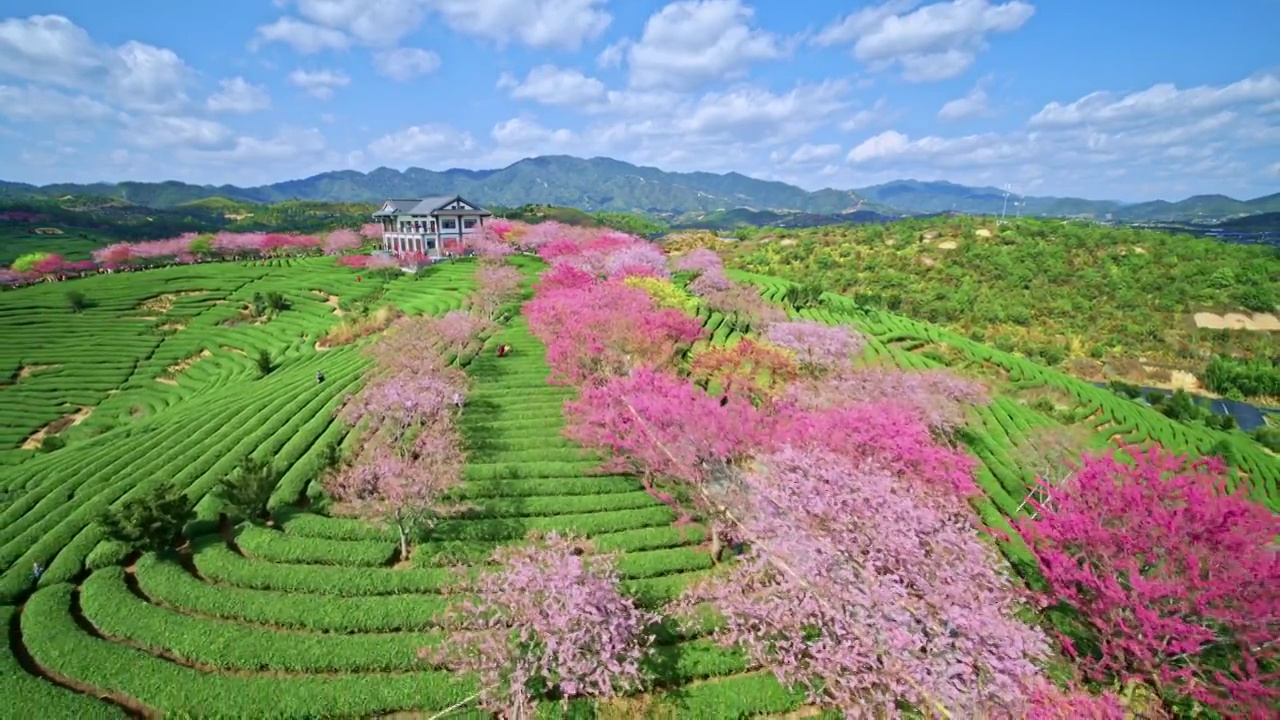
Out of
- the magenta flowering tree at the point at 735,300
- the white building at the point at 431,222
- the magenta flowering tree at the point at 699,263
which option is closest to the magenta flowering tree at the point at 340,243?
the white building at the point at 431,222

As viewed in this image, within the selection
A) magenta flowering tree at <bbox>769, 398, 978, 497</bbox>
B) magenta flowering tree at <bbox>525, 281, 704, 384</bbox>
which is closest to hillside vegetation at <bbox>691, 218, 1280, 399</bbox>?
magenta flowering tree at <bbox>525, 281, 704, 384</bbox>

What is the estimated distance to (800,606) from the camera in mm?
16641

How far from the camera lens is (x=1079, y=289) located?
86.8 m

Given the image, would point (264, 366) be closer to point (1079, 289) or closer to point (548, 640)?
point (548, 640)

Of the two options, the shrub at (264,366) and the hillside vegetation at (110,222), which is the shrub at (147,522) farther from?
the hillside vegetation at (110,222)

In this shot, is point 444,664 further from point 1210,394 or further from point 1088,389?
point 1210,394

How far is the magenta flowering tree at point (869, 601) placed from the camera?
47.3 feet

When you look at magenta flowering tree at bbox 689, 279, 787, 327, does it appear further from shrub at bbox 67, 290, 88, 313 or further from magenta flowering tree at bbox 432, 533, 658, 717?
shrub at bbox 67, 290, 88, 313

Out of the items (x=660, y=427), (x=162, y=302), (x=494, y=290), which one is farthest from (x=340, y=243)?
(x=660, y=427)

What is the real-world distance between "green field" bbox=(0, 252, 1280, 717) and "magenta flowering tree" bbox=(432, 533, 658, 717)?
132cm

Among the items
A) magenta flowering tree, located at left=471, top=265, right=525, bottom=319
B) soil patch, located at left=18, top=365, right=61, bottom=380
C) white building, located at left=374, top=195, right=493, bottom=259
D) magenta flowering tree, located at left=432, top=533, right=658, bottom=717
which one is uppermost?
white building, located at left=374, top=195, right=493, bottom=259

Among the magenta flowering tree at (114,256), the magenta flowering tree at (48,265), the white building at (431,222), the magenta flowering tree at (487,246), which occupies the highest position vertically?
the white building at (431,222)

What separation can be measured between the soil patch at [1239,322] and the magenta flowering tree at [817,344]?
2881 inches

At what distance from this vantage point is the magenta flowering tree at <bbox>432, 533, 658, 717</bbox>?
1519cm
